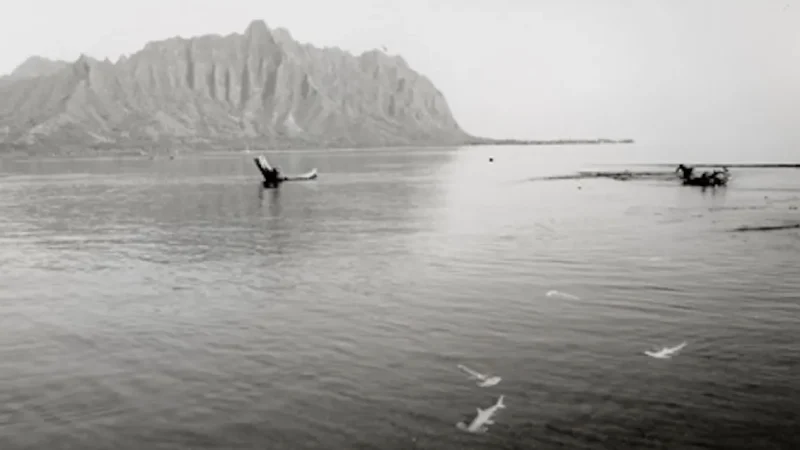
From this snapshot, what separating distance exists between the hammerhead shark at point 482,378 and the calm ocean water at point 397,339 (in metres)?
0.31

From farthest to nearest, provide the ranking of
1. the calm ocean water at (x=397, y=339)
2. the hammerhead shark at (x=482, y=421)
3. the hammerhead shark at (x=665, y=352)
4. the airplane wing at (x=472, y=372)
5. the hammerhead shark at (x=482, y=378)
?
the hammerhead shark at (x=665, y=352), the airplane wing at (x=472, y=372), the hammerhead shark at (x=482, y=378), the calm ocean water at (x=397, y=339), the hammerhead shark at (x=482, y=421)

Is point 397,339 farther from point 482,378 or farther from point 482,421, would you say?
point 482,421

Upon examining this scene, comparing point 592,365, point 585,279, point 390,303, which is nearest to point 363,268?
point 390,303

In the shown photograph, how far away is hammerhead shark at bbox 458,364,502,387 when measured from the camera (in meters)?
16.5

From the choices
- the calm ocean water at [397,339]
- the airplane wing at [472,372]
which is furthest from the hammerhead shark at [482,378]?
the calm ocean water at [397,339]

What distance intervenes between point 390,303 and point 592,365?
372 inches

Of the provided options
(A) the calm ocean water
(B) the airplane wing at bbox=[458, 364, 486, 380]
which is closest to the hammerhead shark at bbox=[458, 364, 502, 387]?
(B) the airplane wing at bbox=[458, 364, 486, 380]

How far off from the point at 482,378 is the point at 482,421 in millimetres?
2615

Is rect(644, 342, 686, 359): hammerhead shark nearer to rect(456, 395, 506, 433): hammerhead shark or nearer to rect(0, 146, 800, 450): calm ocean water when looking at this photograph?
rect(0, 146, 800, 450): calm ocean water

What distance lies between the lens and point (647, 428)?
13875 millimetres

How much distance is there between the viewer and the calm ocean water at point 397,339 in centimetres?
1422

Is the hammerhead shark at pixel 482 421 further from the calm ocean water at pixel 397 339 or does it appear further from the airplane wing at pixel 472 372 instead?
the airplane wing at pixel 472 372

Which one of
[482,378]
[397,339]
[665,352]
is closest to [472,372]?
[482,378]

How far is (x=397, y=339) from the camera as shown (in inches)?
810
